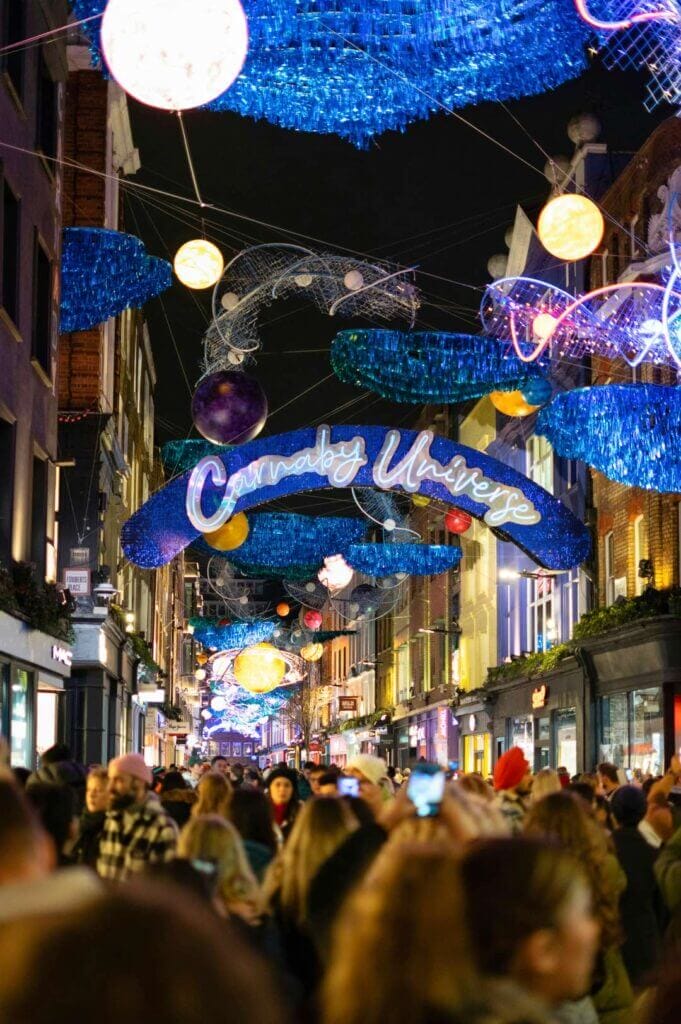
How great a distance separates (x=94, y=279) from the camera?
25250 mm

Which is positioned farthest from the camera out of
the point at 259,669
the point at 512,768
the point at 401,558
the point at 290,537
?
the point at 259,669

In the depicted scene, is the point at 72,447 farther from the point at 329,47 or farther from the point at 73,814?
the point at 73,814

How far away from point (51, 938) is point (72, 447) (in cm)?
3108

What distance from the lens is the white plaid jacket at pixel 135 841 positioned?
25.6ft

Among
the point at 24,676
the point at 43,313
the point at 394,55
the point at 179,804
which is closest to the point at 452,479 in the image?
the point at 43,313

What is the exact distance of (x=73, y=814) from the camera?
8.48 m

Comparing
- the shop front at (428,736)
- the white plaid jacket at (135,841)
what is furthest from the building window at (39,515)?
the shop front at (428,736)

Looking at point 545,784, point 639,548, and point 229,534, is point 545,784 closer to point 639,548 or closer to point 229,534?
point 229,534

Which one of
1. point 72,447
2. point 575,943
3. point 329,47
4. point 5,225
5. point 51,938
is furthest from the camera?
point 72,447

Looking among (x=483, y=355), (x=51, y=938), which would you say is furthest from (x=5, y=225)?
(x=51, y=938)

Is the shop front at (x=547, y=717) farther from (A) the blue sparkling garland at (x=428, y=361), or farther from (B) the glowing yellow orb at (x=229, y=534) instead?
(A) the blue sparkling garland at (x=428, y=361)

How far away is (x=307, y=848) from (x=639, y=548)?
25.6 m

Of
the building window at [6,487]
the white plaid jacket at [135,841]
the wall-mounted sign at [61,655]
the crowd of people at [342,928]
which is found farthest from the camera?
the wall-mounted sign at [61,655]

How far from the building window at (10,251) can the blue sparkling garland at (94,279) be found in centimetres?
278
